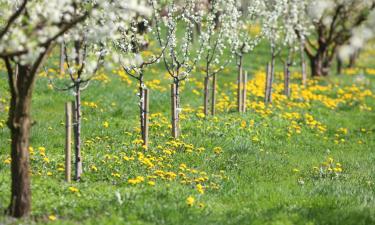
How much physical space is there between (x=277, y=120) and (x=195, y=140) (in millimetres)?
4575

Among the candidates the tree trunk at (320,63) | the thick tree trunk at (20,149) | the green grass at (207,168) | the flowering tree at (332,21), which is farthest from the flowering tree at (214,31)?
the tree trunk at (320,63)

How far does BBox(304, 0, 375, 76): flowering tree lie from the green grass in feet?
30.4

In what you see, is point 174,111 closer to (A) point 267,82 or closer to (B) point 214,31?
(B) point 214,31

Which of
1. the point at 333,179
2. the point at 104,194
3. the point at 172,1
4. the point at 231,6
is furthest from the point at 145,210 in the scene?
the point at 231,6

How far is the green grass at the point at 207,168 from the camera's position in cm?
995

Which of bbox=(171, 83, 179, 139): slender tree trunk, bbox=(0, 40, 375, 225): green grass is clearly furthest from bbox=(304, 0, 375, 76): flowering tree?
bbox=(171, 83, 179, 139): slender tree trunk

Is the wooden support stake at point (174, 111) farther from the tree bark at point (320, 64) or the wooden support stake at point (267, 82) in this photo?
the tree bark at point (320, 64)

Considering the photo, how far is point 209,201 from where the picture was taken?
1062 centimetres

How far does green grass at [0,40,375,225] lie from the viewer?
9953mm

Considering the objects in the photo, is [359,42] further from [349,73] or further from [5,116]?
[5,116]

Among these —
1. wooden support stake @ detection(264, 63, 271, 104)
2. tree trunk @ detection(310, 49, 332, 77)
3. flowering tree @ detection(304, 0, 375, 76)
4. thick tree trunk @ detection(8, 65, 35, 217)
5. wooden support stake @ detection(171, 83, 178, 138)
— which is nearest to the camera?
thick tree trunk @ detection(8, 65, 35, 217)

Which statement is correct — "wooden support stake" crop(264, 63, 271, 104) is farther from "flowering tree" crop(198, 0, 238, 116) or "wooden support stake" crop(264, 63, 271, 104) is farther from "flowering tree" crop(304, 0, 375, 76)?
"flowering tree" crop(304, 0, 375, 76)

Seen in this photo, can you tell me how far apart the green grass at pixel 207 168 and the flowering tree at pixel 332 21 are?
927 centimetres

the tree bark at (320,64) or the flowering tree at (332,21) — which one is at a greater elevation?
the flowering tree at (332,21)
